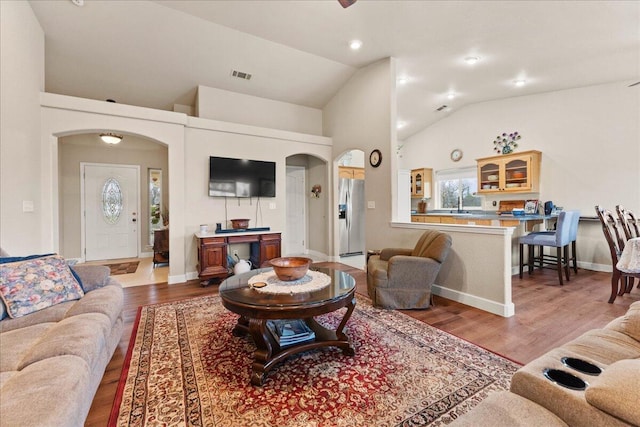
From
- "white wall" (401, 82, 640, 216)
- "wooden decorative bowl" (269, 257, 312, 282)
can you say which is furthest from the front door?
Answer: "white wall" (401, 82, 640, 216)

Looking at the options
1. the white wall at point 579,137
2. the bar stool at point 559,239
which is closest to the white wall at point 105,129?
the bar stool at point 559,239

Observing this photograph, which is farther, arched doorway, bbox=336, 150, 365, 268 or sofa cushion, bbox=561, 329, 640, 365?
arched doorway, bbox=336, 150, 365, 268

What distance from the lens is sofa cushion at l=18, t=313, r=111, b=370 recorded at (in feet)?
4.51

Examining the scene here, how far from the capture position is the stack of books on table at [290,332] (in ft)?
6.87

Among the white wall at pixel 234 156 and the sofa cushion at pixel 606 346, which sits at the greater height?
the white wall at pixel 234 156

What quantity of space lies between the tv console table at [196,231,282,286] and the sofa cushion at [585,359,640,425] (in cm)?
409

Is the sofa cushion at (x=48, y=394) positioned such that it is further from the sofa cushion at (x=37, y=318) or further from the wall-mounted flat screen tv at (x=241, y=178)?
the wall-mounted flat screen tv at (x=241, y=178)

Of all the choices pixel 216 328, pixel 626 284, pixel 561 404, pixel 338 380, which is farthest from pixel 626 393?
pixel 626 284

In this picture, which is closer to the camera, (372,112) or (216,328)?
(216,328)

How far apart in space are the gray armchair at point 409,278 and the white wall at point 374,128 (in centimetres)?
142

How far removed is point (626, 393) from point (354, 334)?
1.91m

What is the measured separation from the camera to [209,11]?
3619mm

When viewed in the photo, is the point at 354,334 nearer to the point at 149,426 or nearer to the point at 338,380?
the point at 338,380

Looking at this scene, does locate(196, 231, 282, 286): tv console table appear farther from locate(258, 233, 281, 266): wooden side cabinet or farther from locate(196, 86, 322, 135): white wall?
locate(196, 86, 322, 135): white wall
